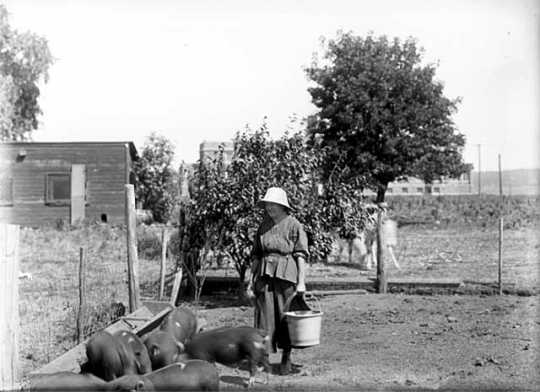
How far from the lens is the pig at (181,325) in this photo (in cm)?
787

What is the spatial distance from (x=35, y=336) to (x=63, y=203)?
21.4 m

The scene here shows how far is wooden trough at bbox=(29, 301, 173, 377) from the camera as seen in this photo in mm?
6050

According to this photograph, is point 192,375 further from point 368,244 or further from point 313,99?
point 313,99

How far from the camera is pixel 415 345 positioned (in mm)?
8672

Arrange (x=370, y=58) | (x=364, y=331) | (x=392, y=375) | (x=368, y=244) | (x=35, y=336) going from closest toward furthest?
(x=392, y=375), (x=35, y=336), (x=364, y=331), (x=368, y=244), (x=370, y=58)

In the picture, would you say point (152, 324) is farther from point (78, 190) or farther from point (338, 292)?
point (78, 190)

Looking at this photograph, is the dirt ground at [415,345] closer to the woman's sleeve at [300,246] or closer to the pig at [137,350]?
the pig at [137,350]

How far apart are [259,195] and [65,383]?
6.42 metres

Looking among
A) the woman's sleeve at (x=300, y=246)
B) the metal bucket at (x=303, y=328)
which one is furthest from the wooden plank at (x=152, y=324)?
the woman's sleeve at (x=300, y=246)

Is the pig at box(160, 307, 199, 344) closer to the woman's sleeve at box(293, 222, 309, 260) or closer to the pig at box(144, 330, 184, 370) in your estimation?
the pig at box(144, 330, 184, 370)

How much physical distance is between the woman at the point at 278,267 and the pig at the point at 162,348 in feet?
3.13

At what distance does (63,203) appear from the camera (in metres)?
29.5

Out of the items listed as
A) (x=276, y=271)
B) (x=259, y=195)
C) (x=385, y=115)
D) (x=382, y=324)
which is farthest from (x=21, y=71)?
(x=276, y=271)

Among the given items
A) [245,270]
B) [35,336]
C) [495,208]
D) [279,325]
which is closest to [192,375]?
[279,325]
